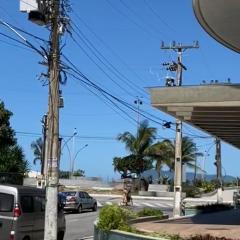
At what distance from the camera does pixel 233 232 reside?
1777cm

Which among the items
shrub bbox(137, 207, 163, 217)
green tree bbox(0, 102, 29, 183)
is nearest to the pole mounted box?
shrub bbox(137, 207, 163, 217)

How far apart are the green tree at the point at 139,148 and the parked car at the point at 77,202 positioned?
35.3 metres

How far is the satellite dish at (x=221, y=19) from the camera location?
15.6 meters

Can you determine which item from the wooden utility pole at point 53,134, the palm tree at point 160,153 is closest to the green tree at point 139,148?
the palm tree at point 160,153

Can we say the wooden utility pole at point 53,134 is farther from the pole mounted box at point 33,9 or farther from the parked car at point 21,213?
the pole mounted box at point 33,9

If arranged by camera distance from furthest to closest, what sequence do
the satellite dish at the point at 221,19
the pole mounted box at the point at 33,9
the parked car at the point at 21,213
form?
the pole mounted box at the point at 33,9 < the satellite dish at the point at 221,19 < the parked car at the point at 21,213

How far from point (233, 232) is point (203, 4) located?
6385 mm

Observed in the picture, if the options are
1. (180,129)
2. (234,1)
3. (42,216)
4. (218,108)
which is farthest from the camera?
(180,129)

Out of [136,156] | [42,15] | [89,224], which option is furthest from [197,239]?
[136,156]

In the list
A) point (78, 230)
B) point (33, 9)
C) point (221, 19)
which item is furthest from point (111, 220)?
point (78, 230)

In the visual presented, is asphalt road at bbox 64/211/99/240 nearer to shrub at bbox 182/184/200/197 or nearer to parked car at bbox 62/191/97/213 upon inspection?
parked car at bbox 62/191/97/213

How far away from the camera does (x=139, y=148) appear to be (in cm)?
7788

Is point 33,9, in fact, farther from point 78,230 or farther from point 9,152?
point 9,152

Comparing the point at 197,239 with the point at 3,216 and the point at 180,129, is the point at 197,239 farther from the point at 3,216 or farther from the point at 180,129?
the point at 180,129
